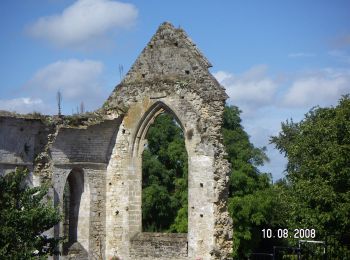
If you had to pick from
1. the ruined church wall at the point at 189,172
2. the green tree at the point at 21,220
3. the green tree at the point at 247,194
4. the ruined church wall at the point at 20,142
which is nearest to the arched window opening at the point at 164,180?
the green tree at the point at 247,194

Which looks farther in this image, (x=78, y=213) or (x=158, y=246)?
(x=78, y=213)

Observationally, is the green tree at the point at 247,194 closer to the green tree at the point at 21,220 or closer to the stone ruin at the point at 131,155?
the stone ruin at the point at 131,155

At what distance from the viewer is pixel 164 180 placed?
35.7 meters

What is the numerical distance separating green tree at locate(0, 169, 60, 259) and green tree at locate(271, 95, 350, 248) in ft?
32.8

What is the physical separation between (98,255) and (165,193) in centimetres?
1309

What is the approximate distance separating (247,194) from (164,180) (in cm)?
415

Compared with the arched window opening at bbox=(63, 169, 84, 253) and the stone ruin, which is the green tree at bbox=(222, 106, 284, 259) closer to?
the stone ruin

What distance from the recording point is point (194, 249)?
20.3 metres

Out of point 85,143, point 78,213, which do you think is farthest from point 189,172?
point 78,213

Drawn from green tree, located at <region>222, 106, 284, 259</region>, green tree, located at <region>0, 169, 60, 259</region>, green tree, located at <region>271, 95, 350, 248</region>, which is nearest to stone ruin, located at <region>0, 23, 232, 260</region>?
green tree, located at <region>0, 169, 60, 259</region>

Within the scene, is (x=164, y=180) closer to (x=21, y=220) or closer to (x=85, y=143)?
(x=85, y=143)

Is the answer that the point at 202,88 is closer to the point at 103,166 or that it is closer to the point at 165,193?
the point at 103,166

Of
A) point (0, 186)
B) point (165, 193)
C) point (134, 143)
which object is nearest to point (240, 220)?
point (165, 193)

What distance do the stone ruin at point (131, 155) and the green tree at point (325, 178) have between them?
5046 mm
